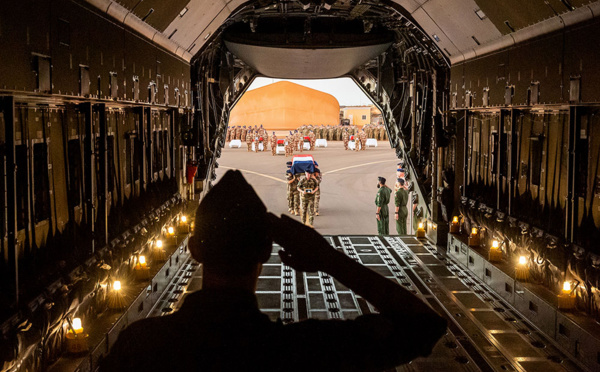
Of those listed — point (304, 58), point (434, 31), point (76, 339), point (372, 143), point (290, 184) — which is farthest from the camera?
point (372, 143)

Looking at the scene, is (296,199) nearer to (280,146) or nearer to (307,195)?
(307,195)

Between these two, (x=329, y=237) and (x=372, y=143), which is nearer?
(x=329, y=237)

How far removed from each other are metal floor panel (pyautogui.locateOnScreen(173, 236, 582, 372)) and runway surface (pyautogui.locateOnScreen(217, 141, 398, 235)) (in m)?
5.66

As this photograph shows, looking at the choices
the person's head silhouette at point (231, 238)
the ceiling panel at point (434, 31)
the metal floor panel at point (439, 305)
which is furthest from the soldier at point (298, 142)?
the person's head silhouette at point (231, 238)

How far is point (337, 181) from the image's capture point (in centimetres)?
2709

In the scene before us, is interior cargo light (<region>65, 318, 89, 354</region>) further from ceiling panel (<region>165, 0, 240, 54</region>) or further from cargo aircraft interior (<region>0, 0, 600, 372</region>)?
ceiling panel (<region>165, 0, 240, 54</region>)

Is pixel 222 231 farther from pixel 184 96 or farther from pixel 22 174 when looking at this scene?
pixel 184 96

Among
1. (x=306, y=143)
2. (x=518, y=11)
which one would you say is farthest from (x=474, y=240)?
(x=306, y=143)

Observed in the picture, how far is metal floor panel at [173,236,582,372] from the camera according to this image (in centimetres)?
575

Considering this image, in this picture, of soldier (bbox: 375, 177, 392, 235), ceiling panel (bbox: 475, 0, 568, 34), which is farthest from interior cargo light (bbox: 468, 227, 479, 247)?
soldier (bbox: 375, 177, 392, 235)

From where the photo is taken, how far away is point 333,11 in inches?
475

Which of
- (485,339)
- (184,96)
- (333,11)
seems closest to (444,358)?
(485,339)

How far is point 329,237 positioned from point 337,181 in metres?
16.1

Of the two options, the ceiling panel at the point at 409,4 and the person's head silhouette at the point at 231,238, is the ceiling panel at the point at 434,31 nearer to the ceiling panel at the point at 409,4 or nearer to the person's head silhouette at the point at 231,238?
the ceiling panel at the point at 409,4
